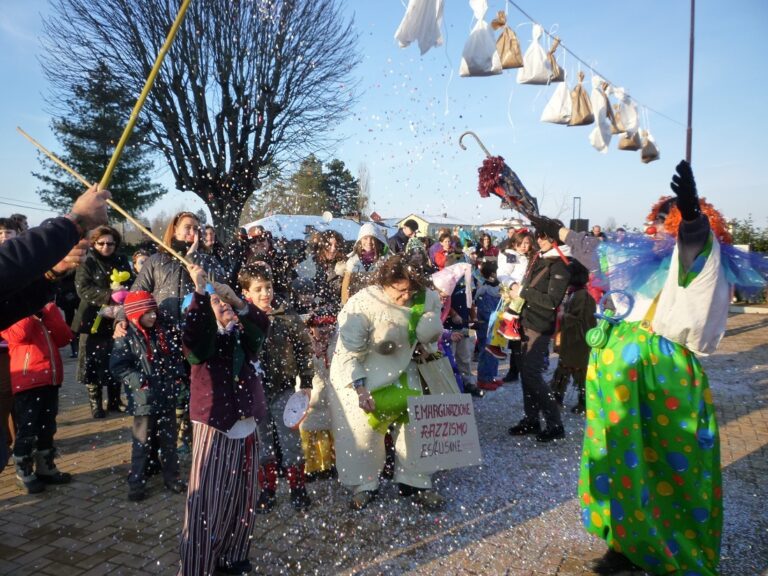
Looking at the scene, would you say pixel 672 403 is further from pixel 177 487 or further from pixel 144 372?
pixel 144 372

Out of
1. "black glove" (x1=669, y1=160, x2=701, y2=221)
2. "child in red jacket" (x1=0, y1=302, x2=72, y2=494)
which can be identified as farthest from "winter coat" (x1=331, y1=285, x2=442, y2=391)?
"child in red jacket" (x1=0, y1=302, x2=72, y2=494)

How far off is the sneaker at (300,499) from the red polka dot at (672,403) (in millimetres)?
2358

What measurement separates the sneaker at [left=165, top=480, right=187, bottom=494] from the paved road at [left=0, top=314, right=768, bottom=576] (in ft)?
0.27

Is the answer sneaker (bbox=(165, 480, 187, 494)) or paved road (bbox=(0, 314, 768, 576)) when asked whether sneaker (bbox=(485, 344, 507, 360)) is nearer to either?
paved road (bbox=(0, 314, 768, 576))

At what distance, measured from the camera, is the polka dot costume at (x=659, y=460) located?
2754mm

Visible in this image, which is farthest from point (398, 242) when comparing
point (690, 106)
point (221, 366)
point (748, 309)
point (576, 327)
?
point (748, 309)

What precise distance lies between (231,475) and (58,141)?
19394mm

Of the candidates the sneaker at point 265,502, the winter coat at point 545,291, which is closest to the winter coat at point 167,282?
the sneaker at point 265,502

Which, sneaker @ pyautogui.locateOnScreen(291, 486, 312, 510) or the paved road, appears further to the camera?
sneaker @ pyautogui.locateOnScreen(291, 486, 312, 510)

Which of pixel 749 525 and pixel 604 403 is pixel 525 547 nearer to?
pixel 604 403

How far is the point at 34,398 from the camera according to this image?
4.05 metres

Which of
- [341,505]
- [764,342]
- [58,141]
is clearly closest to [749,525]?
[341,505]

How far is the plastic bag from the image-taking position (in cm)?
962

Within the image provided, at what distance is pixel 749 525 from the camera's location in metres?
3.49
